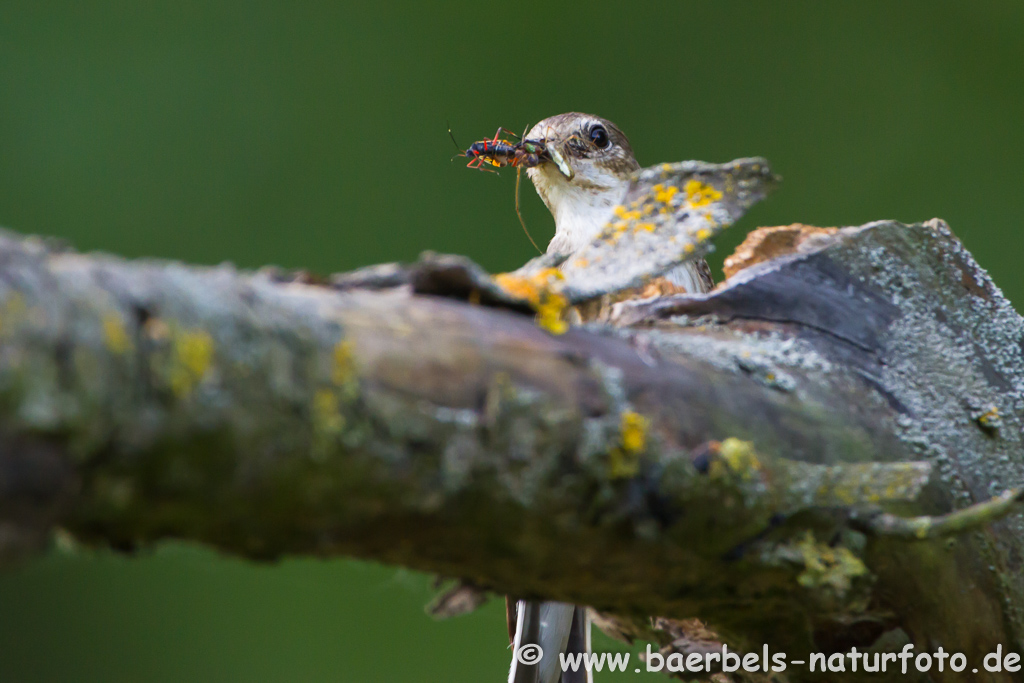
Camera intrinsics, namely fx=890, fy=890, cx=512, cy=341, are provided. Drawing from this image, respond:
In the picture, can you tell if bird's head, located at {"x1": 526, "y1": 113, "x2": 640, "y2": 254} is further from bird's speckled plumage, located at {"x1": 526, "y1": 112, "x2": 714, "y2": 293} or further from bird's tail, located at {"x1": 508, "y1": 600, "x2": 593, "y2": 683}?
bird's tail, located at {"x1": 508, "y1": 600, "x2": 593, "y2": 683}

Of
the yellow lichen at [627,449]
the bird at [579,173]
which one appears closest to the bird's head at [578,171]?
the bird at [579,173]

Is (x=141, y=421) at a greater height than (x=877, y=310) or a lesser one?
lesser

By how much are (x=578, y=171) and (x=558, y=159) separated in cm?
7

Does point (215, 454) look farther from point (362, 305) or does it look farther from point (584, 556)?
point (584, 556)

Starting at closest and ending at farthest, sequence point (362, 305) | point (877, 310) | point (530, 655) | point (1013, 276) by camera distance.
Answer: point (362, 305)
point (877, 310)
point (530, 655)
point (1013, 276)

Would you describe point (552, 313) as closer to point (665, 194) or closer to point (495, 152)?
point (665, 194)

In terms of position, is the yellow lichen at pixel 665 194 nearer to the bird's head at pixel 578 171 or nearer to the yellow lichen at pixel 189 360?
the yellow lichen at pixel 189 360

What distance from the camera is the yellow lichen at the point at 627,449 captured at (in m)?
0.52

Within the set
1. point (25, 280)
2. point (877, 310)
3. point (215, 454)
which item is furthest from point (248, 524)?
point (877, 310)

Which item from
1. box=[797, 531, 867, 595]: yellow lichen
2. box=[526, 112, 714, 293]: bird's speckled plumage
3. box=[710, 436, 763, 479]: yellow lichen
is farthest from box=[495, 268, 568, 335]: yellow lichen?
box=[526, 112, 714, 293]: bird's speckled plumage

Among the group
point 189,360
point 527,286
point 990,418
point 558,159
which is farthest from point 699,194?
point 558,159

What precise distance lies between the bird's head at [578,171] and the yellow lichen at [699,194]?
5.03 feet

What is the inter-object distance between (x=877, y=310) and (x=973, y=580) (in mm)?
246

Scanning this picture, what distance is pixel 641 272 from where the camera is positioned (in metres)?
0.70
